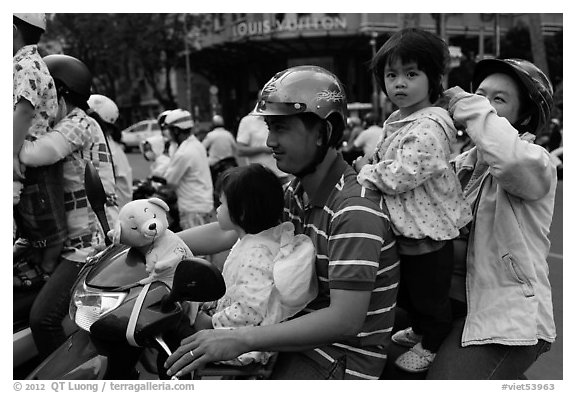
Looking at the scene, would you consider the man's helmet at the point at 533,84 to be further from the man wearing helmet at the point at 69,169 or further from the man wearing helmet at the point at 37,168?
the man wearing helmet at the point at 37,168

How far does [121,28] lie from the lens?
27.1 metres

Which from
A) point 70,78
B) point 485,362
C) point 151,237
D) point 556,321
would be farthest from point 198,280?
point 556,321

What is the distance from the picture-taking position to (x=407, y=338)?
2277 mm

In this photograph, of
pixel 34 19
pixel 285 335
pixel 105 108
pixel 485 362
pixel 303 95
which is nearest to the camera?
pixel 285 335

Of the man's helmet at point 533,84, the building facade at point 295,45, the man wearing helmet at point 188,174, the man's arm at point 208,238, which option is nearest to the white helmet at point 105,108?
the man wearing helmet at point 188,174

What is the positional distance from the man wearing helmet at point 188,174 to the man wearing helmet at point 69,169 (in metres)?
2.63

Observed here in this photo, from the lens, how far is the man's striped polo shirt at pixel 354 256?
1.77 m

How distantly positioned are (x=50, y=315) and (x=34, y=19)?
1270 millimetres

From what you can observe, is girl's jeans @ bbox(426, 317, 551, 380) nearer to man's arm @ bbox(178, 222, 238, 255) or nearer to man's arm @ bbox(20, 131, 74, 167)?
man's arm @ bbox(178, 222, 238, 255)

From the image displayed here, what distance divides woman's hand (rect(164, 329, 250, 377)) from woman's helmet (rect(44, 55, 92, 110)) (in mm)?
1784

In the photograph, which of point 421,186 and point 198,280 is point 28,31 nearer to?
point 198,280

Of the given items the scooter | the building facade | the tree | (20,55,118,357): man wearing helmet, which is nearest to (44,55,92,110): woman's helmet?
(20,55,118,357): man wearing helmet

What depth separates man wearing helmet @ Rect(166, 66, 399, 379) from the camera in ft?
5.73
